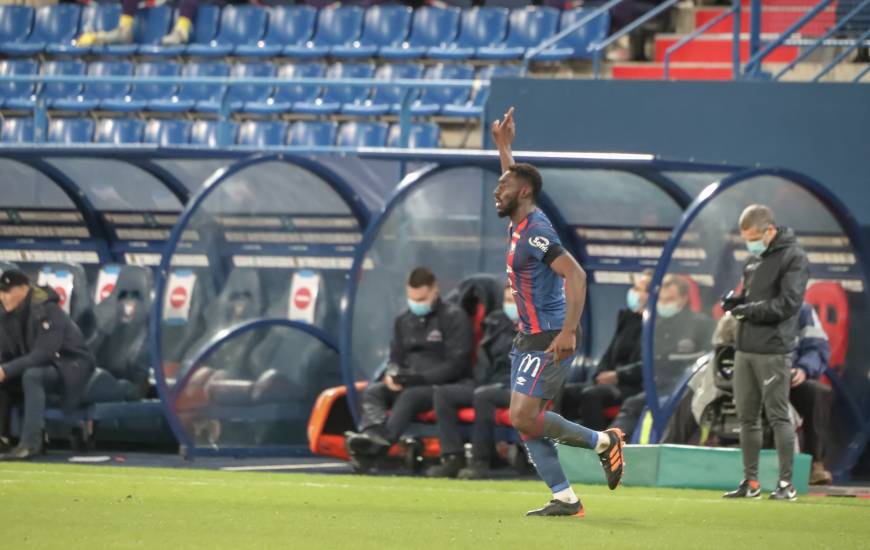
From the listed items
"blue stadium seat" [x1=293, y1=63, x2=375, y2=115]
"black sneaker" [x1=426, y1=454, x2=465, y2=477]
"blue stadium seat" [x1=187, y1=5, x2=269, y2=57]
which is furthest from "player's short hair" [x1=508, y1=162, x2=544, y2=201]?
"blue stadium seat" [x1=187, y1=5, x2=269, y2=57]

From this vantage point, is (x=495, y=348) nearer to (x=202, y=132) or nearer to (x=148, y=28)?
(x=202, y=132)

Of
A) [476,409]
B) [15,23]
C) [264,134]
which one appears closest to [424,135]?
[264,134]

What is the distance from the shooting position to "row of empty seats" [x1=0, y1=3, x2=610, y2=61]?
73.2 ft

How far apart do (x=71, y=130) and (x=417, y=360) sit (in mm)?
9866

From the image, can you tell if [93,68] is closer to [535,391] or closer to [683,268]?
[683,268]

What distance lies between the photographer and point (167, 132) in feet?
74.3

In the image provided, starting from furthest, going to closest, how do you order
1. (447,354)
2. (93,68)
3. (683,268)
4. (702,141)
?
1. (93,68)
2. (702,141)
3. (447,354)
4. (683,268)

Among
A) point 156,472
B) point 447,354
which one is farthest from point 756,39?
point 156,472

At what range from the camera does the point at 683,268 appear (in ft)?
44.2

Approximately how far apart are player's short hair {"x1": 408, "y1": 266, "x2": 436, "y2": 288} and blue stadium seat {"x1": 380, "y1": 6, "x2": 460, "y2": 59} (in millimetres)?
8601

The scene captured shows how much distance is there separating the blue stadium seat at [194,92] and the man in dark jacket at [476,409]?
896cm

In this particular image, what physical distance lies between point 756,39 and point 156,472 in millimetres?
6758

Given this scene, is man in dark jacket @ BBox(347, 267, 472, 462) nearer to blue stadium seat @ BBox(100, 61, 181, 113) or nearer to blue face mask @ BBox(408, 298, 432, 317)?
blue face mask @ BBox(408, 298, 432, 317)

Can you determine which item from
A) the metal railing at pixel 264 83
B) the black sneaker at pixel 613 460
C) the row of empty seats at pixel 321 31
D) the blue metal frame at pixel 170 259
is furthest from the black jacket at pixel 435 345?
the row of empty seats at pixel 321 31
